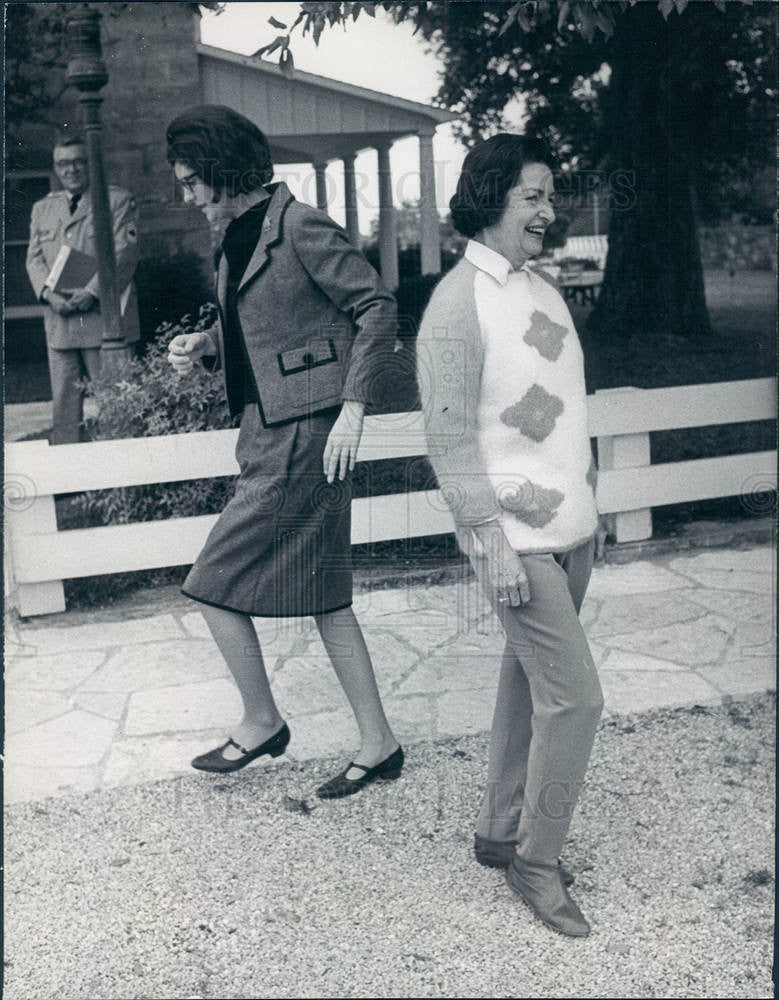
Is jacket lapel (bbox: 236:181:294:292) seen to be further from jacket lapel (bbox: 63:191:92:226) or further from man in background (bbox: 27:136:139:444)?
jacket lapel (bbox: 63:191:92:226)

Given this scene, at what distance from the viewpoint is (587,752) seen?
2.63 m

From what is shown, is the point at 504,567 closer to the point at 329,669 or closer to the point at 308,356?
the point at 308,356

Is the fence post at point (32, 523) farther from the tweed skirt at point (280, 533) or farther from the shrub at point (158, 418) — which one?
the tweed skirt at point (280, 533)

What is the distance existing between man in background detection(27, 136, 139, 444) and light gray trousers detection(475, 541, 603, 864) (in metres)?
3.91

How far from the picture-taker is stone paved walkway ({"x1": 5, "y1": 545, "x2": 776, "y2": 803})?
12.4 feet

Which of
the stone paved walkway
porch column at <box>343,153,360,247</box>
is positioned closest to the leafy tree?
porch column at <box>343,153,360,247</box>

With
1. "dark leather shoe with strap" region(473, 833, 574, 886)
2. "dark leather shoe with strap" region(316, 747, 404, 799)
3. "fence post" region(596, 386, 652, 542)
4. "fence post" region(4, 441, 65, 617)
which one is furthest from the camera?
"fence post" region(596, 386, 652, 542)

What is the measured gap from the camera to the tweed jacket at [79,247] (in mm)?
6012

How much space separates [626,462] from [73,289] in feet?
9.96

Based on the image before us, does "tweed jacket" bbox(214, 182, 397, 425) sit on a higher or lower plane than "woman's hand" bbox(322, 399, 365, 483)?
higher

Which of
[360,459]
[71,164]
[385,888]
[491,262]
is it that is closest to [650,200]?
[360,459]

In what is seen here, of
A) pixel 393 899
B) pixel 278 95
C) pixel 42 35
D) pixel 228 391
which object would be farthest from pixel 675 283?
pixel 393 899

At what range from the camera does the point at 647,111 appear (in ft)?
24.7

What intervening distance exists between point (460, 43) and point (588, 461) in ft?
12.8
